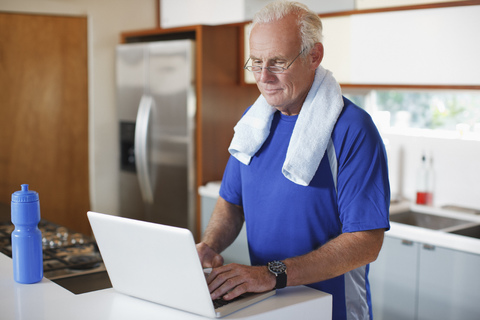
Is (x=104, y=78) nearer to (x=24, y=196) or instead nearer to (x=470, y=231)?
(x=470, y=231)

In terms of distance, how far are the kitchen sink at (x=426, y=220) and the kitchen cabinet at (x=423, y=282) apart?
0.38 metres

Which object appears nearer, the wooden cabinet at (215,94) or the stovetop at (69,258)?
the stovetop at (69,258)

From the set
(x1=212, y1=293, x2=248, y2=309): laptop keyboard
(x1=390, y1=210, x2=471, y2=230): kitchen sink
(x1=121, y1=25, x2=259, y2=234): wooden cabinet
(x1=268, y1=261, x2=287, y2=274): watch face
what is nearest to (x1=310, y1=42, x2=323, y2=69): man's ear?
(x1=268, y1=261, x2=287, y2=274): watch face

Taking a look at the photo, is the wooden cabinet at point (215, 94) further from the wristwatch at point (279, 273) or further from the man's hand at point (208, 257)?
the wristwatch at point (279, 273)

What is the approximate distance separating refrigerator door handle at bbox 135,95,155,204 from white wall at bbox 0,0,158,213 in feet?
1.38

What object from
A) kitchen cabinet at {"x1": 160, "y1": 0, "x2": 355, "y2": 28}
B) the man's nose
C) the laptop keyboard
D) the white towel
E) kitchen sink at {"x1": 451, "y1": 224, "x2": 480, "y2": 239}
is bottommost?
kitchen sink at {"x1": 451, "y1": 224, "x2": 480, "y2": 239}

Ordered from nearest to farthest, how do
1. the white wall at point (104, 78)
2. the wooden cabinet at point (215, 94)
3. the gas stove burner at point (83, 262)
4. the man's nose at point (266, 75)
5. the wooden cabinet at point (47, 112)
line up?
the man's nose at point (266, 75)
the gas stove burner at point (83, 262)
the wooden cabinet at point (215, 94)
the wooden cabinet at point (47, 112)
the white wall at point (104, 78)

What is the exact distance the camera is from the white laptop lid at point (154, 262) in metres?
1.25

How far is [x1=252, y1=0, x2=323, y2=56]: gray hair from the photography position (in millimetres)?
1642

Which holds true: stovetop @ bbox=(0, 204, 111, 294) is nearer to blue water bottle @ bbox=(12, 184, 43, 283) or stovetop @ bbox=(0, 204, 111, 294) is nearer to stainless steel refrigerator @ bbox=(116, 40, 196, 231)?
blue water bottle @ bbox=(12, 184, 43, 283)

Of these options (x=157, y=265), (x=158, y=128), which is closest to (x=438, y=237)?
(x=157, y=265)

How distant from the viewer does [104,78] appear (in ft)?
14.1

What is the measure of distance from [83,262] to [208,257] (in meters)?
0.62

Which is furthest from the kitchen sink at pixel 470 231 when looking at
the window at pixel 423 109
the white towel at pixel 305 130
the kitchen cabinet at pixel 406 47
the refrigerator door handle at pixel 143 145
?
the refrigerator door handle at pixel 143 145
